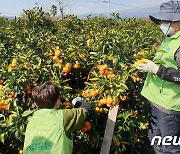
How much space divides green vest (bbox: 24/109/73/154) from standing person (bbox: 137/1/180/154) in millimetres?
851

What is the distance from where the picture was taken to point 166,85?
8.96ft

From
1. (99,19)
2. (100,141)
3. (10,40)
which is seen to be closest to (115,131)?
(100,141)

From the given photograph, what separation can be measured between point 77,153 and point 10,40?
2427 mm

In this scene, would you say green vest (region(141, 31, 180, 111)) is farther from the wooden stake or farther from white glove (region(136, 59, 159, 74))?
the wooden stake

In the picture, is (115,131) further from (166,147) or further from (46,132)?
(46,132)

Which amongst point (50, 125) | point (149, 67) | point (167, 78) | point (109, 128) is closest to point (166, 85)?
point (167, 78)

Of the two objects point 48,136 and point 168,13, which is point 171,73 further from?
point 48,136

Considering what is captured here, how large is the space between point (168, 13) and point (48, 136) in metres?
1.48

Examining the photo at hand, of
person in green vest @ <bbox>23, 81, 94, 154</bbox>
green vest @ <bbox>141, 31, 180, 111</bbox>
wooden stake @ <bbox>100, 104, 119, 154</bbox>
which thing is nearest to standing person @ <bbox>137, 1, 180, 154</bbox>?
green vest @ <bbox>141, 31, 180, 111</bbox>

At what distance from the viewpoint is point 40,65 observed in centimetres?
304

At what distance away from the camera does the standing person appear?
259cm

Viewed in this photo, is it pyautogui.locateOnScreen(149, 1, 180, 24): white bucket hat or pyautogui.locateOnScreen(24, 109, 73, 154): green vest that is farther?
pyautogui.locateOnScreen(149, 1, 180, 24): white bucket hat

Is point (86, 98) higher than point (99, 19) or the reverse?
the reverse

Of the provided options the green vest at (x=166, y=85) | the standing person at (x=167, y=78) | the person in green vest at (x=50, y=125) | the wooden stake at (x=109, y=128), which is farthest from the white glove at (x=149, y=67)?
Result: the person in green vest at (x=50, y=125)
